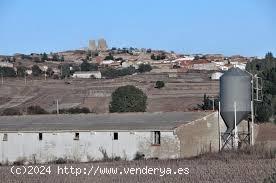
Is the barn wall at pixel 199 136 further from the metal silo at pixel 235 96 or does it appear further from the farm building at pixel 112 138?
the metal silo at pixel 235 96

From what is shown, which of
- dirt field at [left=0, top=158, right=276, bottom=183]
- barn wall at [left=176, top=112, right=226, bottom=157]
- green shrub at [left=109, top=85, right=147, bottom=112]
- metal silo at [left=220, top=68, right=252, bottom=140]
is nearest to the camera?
dirt field at [left=0, top=158, right=276, bottom=183]

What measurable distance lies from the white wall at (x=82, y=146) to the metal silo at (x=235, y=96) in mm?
4019

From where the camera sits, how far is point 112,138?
39219mm

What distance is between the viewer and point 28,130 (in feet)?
134

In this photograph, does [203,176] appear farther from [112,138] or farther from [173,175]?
[112,138]

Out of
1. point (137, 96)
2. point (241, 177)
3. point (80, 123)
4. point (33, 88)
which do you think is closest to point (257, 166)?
point (241, 177)

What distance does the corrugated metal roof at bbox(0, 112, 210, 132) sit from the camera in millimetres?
39719

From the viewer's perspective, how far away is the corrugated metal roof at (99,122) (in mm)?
39719

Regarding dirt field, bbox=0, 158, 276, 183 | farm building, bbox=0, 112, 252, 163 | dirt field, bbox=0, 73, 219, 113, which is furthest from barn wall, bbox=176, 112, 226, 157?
dirt field, bbox=0, 73, 219, 113

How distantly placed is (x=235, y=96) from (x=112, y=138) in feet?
23.3

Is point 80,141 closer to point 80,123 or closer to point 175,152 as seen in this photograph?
point 80,123

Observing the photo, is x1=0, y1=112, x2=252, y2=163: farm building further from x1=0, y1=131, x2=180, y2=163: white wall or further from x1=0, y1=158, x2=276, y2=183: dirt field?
x1=0, y1=158, x2=276, y2=183: dirt field

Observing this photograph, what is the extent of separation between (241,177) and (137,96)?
50315mm

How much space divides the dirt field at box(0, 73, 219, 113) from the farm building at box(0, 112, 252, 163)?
3787 centimetres
